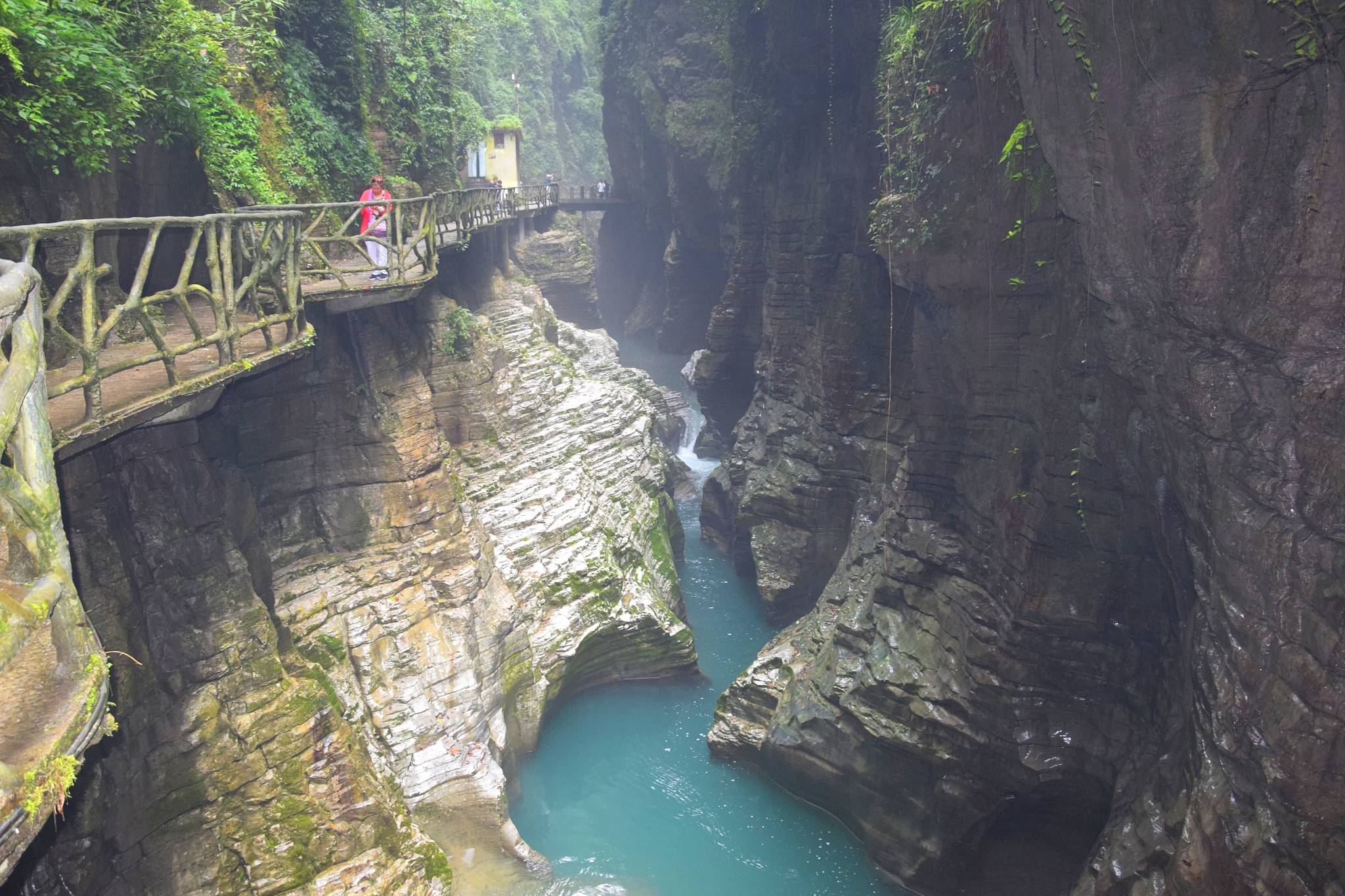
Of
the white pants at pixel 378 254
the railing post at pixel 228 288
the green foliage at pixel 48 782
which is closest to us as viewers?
the green foliage at pixel 48 782

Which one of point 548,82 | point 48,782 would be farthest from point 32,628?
point 548,82

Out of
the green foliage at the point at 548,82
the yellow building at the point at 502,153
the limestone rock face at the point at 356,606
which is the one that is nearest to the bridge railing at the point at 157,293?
the limestone rock face at the point at 356,606

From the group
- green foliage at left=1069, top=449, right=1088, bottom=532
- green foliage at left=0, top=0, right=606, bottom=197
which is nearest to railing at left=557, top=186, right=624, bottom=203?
green foliage at left=0, top=0, right=606, bottom=197

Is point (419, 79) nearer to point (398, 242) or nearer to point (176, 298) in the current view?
point (398, 242)

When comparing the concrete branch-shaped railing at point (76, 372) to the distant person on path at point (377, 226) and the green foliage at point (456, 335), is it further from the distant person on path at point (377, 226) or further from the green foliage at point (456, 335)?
the green foliage at point (456, 335)

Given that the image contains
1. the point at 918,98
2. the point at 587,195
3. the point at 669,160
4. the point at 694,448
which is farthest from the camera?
the point at 587,195

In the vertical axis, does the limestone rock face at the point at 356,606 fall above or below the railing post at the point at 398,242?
below
